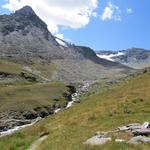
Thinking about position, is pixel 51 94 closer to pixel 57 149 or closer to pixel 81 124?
pixel 81 124

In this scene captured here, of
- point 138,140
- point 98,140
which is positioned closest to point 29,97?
point 98,140

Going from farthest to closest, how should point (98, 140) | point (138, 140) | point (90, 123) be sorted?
point (90, 123) → point (98, 140) → point (138, 140)

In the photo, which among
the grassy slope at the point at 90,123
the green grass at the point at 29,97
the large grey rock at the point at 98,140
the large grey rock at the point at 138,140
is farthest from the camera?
the green grass at the point at 29,97

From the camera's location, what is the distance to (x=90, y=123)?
4025cm

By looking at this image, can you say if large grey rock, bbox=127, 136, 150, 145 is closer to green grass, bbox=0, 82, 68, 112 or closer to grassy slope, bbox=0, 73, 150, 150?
grassy slope, bbox=0, 73, 150, 150

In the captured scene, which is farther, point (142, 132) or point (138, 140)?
point (142, 132)

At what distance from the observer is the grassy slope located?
103 feet

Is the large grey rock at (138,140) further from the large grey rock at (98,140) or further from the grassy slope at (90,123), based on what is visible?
the large grey rock at (98,140)

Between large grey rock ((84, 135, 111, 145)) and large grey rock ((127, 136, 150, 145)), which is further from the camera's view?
large grey rock ((84, 135, 111, 145))

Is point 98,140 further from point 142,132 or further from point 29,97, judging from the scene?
point 29,97

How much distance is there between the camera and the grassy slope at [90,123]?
3136 centimetres

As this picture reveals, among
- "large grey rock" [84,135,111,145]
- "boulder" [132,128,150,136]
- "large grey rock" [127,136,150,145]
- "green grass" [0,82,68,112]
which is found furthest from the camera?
"green grass" [0,82,68,112]

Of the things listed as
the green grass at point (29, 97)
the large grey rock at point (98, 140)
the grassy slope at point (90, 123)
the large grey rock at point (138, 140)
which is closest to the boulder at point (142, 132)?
the large grey rock at point (138, 140)

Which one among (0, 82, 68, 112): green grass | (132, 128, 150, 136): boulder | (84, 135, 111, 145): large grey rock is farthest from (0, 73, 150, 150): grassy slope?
(0, 82, 68, 112): green grass
